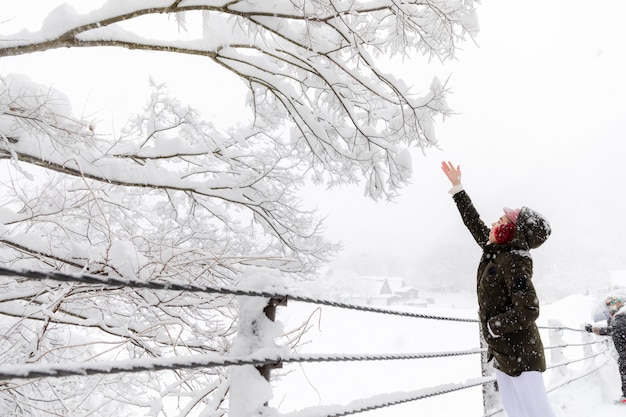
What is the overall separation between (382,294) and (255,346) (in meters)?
77.0

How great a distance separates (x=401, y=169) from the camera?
440cm

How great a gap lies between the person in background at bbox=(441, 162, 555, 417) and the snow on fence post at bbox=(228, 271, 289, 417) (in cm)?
174

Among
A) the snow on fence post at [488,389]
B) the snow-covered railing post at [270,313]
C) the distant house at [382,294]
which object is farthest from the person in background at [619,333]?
the distant house at [382,294]

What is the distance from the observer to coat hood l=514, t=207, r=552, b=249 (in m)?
2.59

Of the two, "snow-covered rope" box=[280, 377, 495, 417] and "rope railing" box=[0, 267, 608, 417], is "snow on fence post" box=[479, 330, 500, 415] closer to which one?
"snow-covered rope" box=[280, 377, 495, 417]

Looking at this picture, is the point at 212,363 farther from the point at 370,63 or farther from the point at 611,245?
the point at 611,245

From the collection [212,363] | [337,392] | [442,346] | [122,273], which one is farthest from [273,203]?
[442,346]

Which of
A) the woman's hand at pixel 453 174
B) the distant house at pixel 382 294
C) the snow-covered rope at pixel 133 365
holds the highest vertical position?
the distant house at pixel 382 294

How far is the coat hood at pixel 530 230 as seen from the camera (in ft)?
8.50

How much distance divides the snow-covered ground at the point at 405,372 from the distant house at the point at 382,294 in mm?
32244

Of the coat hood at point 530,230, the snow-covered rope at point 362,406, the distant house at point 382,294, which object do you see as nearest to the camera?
the snow-covered rope at point 362,406

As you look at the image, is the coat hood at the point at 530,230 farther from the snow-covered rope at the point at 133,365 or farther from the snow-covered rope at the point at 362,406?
the snow-covered rope at the point at 133,365

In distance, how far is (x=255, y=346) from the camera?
1.32m

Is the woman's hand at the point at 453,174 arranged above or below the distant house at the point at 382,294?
below
